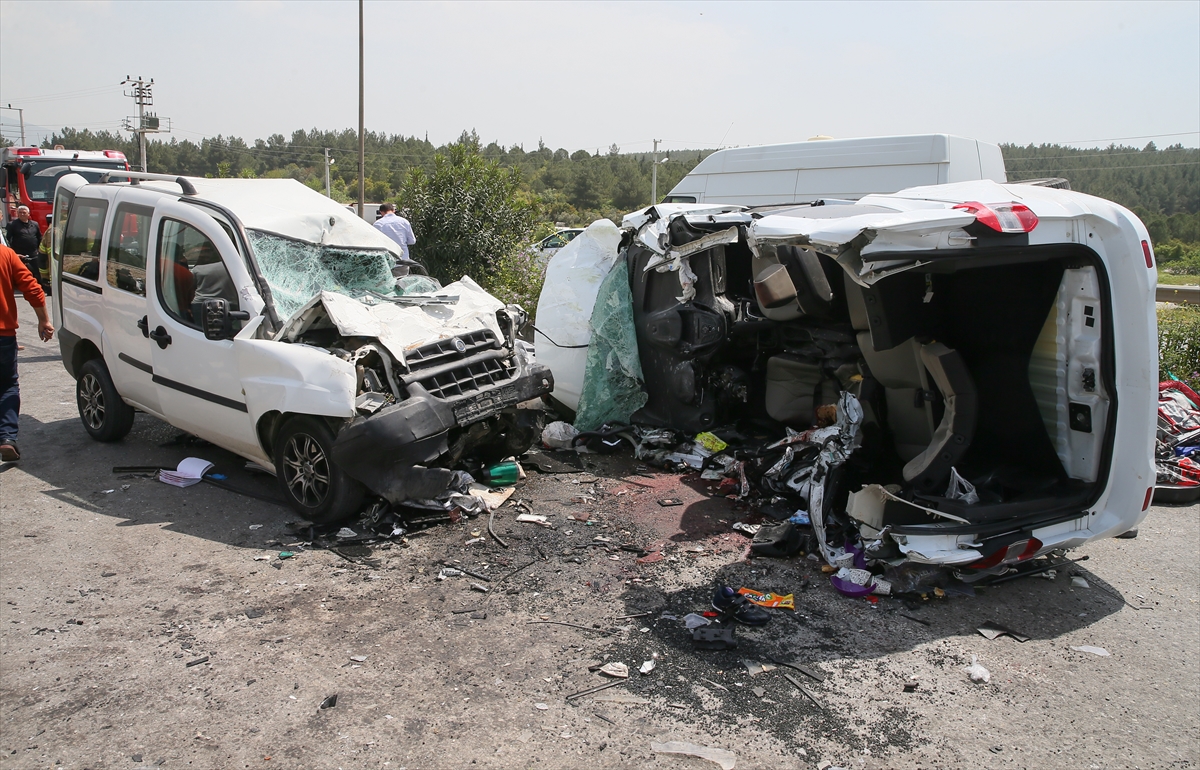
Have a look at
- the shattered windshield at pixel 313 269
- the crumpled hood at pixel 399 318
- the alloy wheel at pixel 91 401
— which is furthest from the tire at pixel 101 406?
the crumpled hood at pixel 399 318

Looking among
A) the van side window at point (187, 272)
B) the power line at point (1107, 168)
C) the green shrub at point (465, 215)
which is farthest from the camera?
the power line at point (1107, 168)

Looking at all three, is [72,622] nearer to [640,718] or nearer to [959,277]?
[640,718]

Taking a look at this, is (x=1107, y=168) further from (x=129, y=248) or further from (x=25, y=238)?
(x=129, y=248)

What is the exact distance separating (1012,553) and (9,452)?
703cm

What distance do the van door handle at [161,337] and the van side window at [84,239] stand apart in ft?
3.77

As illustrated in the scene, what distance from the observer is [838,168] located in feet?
29.7

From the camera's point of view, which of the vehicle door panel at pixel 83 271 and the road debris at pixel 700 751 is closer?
the road debris at pixel 700 751

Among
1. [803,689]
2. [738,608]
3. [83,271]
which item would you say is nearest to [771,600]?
[738,608]

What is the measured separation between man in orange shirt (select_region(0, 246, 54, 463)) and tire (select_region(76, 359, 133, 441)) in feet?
1.45

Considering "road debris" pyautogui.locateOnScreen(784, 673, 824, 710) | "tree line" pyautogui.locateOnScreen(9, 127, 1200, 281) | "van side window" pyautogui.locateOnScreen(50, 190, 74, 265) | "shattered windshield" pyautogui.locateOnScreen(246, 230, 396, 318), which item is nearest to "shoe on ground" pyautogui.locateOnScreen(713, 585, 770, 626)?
"road debris" pyautogui.locateOnScreen(784, 673, 824, 710)

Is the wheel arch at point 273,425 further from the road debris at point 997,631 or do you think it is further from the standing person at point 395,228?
the standing person at point 395,228

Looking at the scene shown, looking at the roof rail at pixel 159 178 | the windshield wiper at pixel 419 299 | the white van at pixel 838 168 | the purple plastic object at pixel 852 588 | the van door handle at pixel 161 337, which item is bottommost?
the purple plastic object at pixel 852 588

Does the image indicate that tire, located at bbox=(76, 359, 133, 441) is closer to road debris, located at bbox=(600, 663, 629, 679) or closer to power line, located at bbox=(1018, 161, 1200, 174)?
road debris, located at bbox=(600, 663, 629, 679)

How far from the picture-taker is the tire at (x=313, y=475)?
489cm
